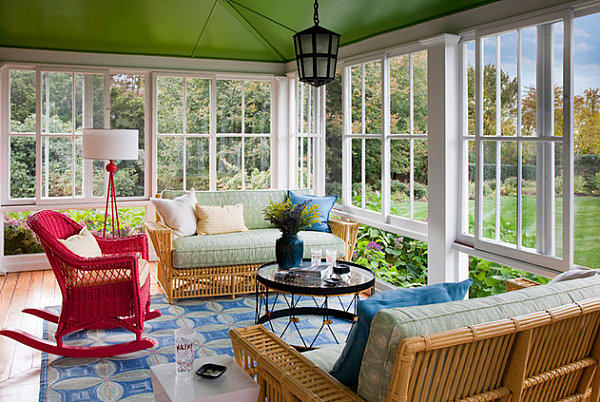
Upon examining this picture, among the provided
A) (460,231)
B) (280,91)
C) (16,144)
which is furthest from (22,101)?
(460,231)

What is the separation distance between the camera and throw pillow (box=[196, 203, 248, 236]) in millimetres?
5402

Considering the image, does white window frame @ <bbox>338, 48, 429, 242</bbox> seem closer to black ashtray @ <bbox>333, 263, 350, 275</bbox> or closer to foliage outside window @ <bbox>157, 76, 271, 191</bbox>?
black ashtray @ <bbox>333, 263, 350, 275</bbox>

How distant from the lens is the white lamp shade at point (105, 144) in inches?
180

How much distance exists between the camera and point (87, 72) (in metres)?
6.38

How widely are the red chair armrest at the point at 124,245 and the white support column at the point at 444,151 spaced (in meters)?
2.38

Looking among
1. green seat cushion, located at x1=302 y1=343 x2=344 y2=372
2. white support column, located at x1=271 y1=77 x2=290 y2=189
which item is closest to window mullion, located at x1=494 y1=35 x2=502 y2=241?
green seat cushion, located at x1=302 y1=343 x2=344 y2=372

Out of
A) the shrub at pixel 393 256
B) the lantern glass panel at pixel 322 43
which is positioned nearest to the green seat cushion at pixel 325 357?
the lantern glass panel at pixel 322 43

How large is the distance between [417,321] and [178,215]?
386 centimetres

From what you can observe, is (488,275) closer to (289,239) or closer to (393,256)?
(393,256)

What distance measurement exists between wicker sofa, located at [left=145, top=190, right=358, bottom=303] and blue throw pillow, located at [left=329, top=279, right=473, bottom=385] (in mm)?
2948

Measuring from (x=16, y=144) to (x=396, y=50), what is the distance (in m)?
4.31

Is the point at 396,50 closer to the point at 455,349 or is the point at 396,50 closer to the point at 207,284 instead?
the point at 207,284

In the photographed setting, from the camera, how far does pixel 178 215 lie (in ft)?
17.4

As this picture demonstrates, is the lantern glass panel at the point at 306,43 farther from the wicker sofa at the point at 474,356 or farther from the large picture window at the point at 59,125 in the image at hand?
the large picture window at the point at 59,125
